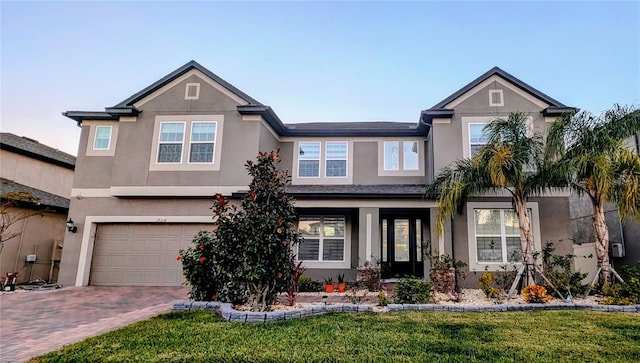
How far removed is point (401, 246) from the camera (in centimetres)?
1389

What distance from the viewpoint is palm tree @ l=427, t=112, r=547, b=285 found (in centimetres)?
941

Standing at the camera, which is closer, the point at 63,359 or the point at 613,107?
the point at 63,359

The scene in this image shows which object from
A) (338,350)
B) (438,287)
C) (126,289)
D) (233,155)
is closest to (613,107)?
(438,287)

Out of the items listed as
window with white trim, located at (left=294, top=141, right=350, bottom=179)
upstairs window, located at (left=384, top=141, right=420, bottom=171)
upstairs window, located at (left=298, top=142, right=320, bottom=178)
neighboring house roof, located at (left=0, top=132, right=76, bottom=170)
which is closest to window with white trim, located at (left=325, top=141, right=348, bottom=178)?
window with white trim, located at (left=294, top=141, right=350, bottom=179)

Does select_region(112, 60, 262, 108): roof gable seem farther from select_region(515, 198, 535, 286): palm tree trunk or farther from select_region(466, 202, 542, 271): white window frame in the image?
select_region(515, 198, 535, 286): palm tree trunk

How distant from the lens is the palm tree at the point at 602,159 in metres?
8.86

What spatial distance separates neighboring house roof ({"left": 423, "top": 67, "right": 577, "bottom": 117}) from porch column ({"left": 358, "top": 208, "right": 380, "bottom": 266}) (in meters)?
4.25

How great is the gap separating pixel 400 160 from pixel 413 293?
22.4 feet

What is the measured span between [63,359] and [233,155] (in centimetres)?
909

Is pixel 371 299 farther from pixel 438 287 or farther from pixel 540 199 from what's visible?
pixel 540 199

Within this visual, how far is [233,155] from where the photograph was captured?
1292 centimetres

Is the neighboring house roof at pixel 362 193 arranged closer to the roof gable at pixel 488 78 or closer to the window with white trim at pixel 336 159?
the window with white trim at pixel 336 159

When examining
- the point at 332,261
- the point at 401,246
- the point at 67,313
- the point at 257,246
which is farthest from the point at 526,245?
the point at 67,313

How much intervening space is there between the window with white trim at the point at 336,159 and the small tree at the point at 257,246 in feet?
21.5
